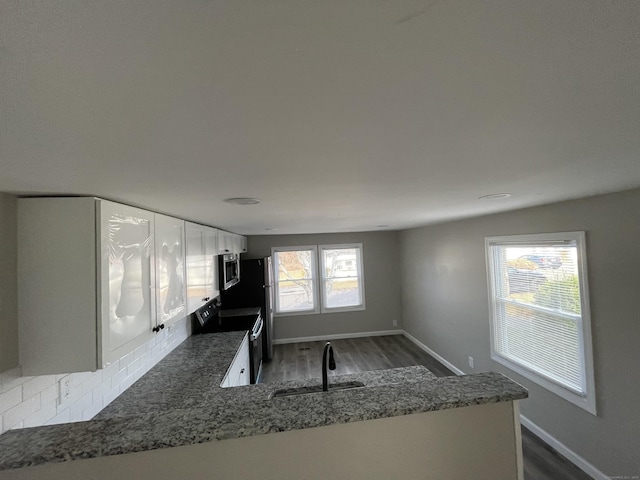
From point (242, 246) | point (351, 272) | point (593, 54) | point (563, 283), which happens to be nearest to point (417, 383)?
point (593, 54)

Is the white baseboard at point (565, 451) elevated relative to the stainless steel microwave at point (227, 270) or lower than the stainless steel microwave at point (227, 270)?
lower

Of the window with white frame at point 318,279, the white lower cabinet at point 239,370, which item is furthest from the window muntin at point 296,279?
the white lower cabinet at point 239,370

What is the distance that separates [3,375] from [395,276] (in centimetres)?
584

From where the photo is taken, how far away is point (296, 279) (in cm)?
581

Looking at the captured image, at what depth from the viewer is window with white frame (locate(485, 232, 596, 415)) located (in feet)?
7.47

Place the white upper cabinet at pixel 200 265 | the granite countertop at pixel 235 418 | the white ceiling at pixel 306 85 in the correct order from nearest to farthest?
the white ceiling at pixel 306 85 < the granite countertop at pixel 235 418 < the white upper cabinet at pixel 200 265

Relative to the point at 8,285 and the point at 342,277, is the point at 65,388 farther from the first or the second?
the point at 342,277

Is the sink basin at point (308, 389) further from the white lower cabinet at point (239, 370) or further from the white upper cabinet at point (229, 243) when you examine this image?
the white upper cabinet at point (229, 243)

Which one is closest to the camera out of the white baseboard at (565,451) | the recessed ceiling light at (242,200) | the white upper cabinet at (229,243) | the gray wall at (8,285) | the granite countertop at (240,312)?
the gray wall at (8,285)

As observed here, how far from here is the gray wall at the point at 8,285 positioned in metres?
1.19

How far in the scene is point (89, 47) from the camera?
39cm

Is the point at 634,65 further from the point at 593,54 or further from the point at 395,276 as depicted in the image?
the point at 395,276

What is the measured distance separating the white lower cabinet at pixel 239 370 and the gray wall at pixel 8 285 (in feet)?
4.06

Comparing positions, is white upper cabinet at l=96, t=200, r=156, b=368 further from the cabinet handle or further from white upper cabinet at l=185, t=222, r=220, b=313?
white upper cabinet at l=185, t=222, r=220, b=313
